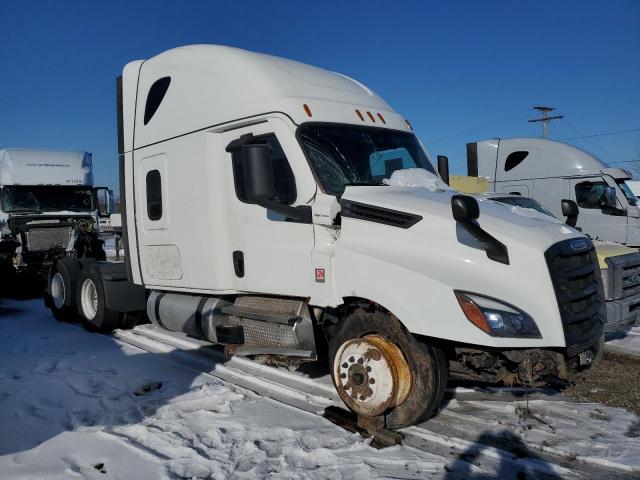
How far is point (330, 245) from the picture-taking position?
4.75 m

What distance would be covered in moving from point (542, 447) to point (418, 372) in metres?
1.08

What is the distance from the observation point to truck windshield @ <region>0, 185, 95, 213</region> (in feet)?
45.6

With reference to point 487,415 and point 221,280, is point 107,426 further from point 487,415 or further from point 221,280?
point 487,415

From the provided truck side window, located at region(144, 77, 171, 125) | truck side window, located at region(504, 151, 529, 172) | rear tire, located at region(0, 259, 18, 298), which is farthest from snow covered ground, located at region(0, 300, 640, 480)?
truck side window, located at region(504, 151, 529, 172)

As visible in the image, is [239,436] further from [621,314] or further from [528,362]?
[621,314]

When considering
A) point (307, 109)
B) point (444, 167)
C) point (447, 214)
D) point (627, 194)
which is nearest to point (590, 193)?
point (627, 194)

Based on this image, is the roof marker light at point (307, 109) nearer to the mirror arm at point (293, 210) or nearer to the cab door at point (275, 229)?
the cab door at point (275, 229)

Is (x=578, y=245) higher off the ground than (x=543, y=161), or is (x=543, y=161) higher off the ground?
(x=543, y=161)

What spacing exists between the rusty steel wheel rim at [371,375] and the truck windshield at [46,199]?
1215 centimetres

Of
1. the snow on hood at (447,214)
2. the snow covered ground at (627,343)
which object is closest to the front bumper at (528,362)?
the snow on hood at (447,214)

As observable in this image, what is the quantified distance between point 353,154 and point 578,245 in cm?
211

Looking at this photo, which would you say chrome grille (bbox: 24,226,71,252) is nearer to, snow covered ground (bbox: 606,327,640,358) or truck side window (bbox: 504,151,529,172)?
truck side window (bbox: 504,151,529,172)

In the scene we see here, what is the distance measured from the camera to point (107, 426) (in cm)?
455

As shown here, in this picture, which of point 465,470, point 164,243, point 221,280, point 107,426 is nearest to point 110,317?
point 164,243
